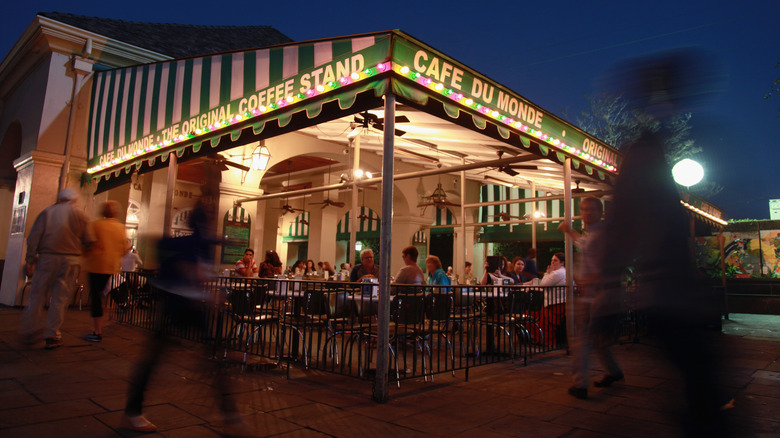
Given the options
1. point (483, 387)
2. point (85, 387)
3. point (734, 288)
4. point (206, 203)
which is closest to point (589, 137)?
point (483, 387)

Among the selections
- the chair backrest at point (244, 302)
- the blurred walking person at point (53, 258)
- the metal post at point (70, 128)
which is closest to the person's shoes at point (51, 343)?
the blurred walking person at point (53, 258)

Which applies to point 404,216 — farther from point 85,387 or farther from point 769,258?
point 769,258

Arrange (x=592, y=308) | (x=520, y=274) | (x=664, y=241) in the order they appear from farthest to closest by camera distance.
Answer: (x=520, y=274) < (x=592, y=308) < (x=664, y=241)

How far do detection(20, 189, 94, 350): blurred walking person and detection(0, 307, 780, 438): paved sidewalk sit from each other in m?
0.28

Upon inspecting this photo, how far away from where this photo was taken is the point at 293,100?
4539mm

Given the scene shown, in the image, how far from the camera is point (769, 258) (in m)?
13.1

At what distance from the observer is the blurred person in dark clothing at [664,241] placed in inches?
76.6

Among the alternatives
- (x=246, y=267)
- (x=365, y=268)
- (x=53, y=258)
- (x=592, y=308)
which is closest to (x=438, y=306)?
(x=592, y=308)

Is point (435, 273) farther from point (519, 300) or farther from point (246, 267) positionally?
point (246, 267)

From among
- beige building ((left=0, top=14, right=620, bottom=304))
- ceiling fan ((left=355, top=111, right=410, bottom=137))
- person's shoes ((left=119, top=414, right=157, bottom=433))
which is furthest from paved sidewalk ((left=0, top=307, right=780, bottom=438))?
ceiling fan ((left=355, top=111, right=410, bottom=137))

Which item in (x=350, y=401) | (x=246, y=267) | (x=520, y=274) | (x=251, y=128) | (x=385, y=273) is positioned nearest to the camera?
(x=350, y=401)

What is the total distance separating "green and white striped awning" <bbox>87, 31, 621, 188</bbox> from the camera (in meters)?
3.92

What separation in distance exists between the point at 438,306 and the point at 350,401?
4.66 feet

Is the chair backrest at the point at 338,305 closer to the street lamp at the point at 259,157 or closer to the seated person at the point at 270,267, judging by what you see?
the seated person at the point at 270,267
